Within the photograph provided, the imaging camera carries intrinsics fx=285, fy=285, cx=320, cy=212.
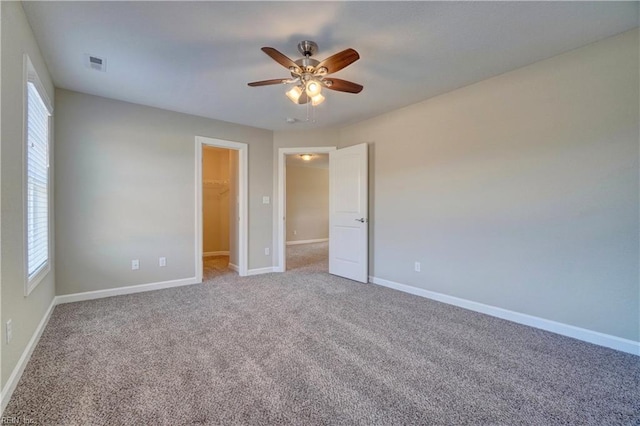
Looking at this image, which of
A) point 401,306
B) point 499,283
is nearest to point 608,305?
point 499,283

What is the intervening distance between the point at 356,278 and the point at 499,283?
6.22 feet

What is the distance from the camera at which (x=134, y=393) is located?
1.69 metres

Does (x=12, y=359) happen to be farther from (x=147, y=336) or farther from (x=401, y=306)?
(x=401, y=306)

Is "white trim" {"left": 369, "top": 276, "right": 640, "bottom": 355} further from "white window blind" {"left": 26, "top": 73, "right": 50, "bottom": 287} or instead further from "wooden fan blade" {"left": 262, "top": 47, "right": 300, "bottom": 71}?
"white window blind" {"left": 26, "top": 73, "right": 50, "bottom": 287}

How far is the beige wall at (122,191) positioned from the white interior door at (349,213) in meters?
1.93

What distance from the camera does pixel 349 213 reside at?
4.41 m

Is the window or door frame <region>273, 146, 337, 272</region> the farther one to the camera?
door frame <region>273, 146, 337, 272</region>

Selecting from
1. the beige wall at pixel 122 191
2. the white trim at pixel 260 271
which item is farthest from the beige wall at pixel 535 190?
the beige wall at pixel 122 191

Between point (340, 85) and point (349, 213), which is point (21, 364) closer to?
point (340, 85)

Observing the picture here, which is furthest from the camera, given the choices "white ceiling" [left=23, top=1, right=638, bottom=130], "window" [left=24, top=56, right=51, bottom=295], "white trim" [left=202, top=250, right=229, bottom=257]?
"white trim" [left=202, top=250, right=229, bottom=257]

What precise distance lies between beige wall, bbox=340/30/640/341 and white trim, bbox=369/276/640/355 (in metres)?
0.05

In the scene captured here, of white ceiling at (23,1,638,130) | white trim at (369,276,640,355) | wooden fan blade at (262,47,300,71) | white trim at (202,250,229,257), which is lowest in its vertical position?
white trim at (369,276,640,355)

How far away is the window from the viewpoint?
2.13 metres

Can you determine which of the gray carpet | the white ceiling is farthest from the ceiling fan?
the gray carpet
